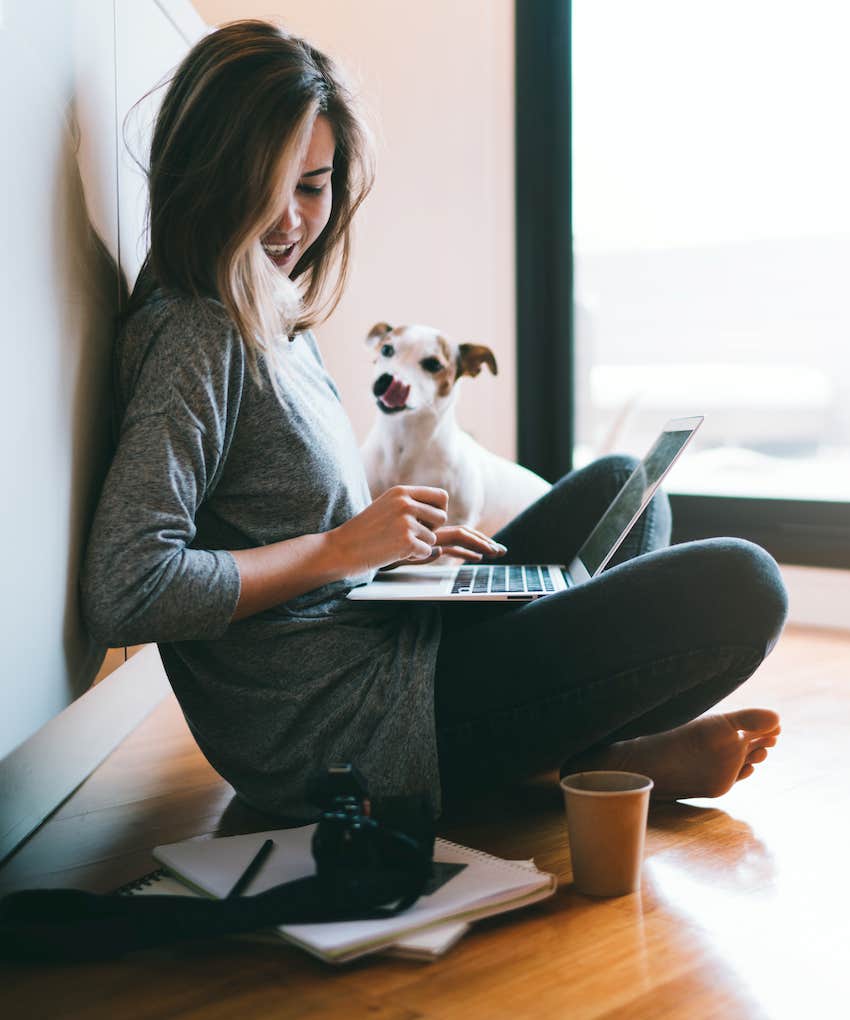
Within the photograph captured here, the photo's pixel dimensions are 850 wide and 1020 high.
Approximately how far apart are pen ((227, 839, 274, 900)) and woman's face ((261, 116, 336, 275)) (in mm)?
603

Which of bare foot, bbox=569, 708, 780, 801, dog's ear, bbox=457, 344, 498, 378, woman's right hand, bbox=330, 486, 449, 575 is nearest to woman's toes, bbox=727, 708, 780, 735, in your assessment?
bare foot, bbox=569, 708, 780, 801

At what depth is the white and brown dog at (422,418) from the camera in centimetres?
218

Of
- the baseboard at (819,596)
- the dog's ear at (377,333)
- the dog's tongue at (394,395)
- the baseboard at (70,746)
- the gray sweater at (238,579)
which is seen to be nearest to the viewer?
the gray sweater at (238,579)

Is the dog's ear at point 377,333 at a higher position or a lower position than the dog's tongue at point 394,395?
higher

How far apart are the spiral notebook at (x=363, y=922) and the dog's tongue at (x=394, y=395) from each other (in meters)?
1.16

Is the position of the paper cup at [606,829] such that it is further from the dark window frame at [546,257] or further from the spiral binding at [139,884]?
the dark window frame at [546,257]

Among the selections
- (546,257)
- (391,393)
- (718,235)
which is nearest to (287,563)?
(391,393)

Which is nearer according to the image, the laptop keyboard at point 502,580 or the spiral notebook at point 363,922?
the spiral notebook at point 363,922

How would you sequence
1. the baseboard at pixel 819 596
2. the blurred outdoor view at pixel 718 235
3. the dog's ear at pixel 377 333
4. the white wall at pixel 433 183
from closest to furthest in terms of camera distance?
the dog's ear at pixel 377 333, the baseboard at pixel 819 596, the blurred outdoor view at pixel 718 235, the white wall at pixel 433 183

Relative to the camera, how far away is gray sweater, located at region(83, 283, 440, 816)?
0.98 metres

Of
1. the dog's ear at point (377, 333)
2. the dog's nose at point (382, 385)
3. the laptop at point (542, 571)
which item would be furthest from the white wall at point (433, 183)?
the laptop at point (542, 571)

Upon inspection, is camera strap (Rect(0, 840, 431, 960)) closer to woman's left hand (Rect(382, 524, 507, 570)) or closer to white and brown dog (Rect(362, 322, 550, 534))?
woman's left hand (Rect(382, 524, 507, 570))

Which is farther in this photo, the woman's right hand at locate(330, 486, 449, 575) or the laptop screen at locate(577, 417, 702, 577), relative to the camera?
the laptop screen at locate(577, 417, 702, 577)

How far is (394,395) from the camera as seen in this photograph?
84.8 inches
